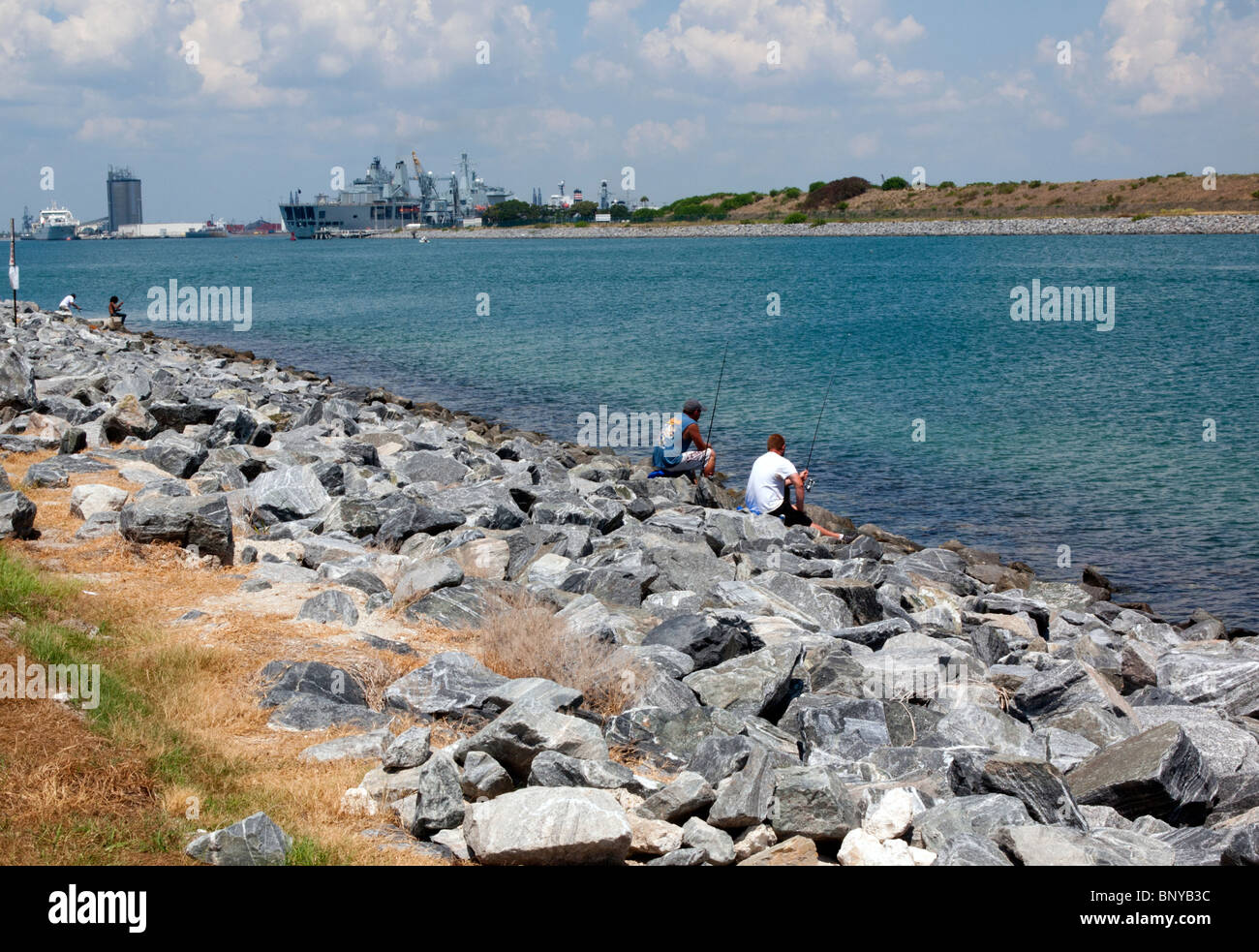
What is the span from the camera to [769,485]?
1348 centimetres

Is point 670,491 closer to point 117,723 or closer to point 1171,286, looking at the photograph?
point 117,723

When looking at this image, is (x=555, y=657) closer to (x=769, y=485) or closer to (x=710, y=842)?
(x=710, y=842)

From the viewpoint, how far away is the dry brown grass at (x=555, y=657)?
6621mm

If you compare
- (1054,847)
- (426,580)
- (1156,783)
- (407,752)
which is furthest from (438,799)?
(1156,783)

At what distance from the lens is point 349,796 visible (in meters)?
5.24

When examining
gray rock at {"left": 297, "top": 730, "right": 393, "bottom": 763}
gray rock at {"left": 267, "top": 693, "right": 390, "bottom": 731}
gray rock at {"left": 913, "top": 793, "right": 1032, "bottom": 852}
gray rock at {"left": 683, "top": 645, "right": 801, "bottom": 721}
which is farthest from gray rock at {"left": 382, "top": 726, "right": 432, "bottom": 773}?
gray rock at {"left": 913, "top": 793, "right": 1032, "bottom": 852}

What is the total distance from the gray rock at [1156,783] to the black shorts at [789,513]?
288 inches

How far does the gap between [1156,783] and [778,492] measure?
7693mm

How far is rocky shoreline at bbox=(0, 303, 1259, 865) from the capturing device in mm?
5113

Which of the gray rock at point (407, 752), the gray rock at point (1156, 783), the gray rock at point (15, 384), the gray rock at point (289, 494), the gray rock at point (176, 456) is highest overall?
the gray rock at point (15, 384)

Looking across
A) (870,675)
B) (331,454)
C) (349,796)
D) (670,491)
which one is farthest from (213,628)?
(670,491)

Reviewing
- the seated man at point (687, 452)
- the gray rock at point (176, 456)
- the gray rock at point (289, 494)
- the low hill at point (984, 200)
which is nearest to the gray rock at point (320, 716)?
the gray rock at point (289, 494)

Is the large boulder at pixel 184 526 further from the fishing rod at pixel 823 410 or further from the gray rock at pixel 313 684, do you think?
the fishing rod at pixel 823 410

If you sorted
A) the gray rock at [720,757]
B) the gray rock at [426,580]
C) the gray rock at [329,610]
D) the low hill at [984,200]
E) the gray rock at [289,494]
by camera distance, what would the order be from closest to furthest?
the gray rock at [720,757]
the gray rock at [329,610]
the gray rock at [426,580]
the gray rock at [289,494]
the low hill at [984,200]
